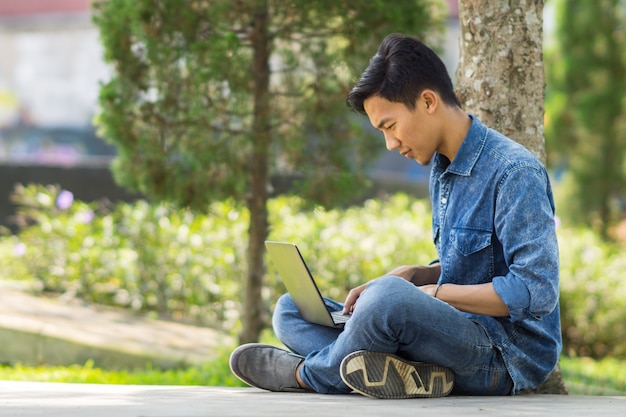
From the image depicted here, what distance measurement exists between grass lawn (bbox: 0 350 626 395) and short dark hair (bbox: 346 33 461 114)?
6.10 feet

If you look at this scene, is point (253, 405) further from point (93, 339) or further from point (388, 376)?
point (93, 339)

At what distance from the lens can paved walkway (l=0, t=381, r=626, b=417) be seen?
7.86 feet

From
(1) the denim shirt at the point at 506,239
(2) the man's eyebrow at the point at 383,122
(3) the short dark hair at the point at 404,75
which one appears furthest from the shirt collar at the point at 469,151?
(2) the man's eyebrow at the point at 383,122

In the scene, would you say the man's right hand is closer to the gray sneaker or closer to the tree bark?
the gray sneaker

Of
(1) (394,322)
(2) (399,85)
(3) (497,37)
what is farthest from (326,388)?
(3) (497,37)

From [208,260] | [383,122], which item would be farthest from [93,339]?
[383,122]

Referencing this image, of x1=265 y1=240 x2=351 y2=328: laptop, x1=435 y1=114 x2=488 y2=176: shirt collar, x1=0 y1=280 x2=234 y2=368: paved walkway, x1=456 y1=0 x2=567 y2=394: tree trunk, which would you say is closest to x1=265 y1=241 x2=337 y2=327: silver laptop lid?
x1=265 y1=240 x2=351 y2=328: laptop

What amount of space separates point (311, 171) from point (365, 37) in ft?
2.46

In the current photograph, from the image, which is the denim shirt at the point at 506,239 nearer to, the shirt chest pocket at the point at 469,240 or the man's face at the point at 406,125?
the shirt chest pocket at the point at 469,240

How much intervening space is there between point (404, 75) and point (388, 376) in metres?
0.91

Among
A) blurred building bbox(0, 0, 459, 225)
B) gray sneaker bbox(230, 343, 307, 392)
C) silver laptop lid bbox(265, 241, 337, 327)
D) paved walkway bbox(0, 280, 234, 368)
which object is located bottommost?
blurred building bbox(0, 0, 459, 225)

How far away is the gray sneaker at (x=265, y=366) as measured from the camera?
10.5 feet

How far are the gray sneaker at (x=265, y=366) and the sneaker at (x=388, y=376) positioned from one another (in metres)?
0.35

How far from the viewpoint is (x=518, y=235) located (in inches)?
110
